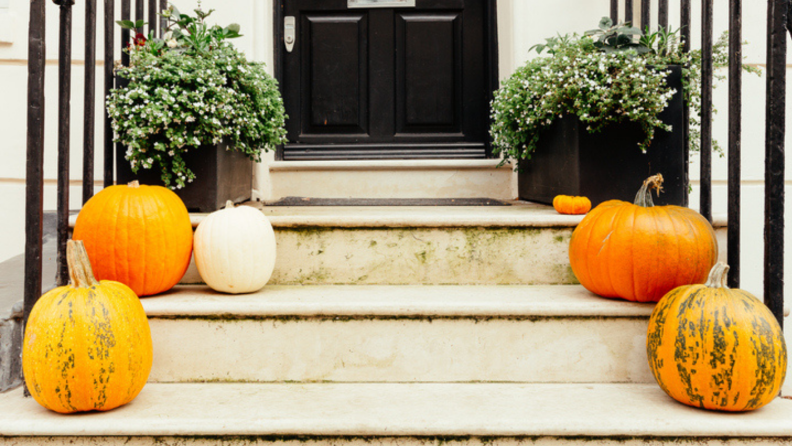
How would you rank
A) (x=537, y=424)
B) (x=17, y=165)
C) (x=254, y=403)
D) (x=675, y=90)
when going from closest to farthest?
1. (x=537, y=424)
2. (x=254, y=403)
3. (x=675, y=90)
4. (x=17, y=165)

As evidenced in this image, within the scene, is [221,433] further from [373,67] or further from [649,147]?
[373,67]

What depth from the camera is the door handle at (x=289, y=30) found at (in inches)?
112

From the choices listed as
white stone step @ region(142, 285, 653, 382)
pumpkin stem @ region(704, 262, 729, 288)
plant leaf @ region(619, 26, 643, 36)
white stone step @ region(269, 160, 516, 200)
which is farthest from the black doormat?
pumpkin stem @ region(704, 262, 729, 288)

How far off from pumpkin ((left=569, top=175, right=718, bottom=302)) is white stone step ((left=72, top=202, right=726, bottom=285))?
0.66 feet

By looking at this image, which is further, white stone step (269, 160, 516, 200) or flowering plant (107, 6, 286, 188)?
white stone step (269, 160, 516, 200)

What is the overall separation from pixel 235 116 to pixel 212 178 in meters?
0.22

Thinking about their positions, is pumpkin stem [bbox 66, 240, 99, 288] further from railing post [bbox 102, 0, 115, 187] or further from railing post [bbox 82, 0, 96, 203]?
railing post [bbox 102, 0, 115, 187]

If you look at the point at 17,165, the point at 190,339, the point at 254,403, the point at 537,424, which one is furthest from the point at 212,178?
the point at 537,424

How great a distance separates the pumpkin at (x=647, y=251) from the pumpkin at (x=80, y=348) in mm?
1110

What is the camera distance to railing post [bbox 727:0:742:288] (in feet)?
4.38

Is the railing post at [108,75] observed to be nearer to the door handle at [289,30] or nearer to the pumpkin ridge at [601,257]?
A: the door handle at [289,30]

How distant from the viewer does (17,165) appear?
233 cm

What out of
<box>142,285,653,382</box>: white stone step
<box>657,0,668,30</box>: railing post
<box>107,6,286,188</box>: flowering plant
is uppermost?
<box>657,0,668,30</box>: railing post

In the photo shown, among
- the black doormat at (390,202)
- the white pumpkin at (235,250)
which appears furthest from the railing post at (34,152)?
the black doormat at (390,202)
